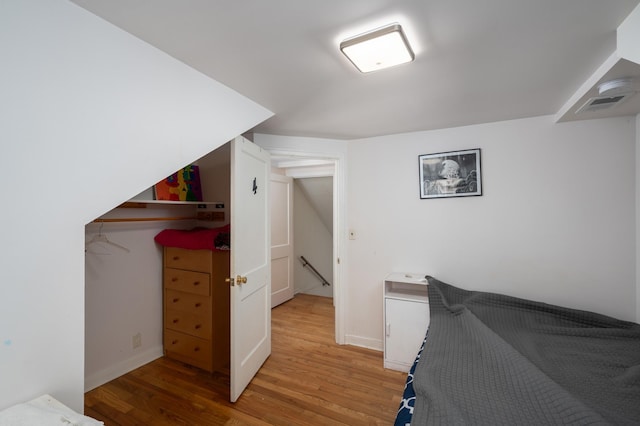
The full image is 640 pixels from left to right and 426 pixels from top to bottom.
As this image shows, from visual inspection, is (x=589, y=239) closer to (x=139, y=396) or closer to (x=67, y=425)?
(x=67, y=425)

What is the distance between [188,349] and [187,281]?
632 millimetres

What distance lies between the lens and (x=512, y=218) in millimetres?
2258

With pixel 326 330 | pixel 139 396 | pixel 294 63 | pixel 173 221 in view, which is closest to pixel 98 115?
→ pixel 294 63

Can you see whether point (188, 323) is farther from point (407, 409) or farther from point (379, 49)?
point (379, 49)

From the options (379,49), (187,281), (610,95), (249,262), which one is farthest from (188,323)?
(610,95)

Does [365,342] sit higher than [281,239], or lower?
lower

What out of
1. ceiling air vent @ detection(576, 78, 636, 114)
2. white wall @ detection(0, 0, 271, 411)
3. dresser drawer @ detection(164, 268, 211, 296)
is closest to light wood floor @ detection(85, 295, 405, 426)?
dresser drawer @ detection(164, 268, 211, 296)

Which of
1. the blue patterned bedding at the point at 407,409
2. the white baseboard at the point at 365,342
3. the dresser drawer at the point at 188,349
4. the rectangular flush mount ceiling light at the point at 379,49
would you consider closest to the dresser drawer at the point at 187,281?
the dresser drawer at the point at 188,349

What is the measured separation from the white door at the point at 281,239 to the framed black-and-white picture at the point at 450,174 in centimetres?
218

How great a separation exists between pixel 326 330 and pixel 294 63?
9.35 feet

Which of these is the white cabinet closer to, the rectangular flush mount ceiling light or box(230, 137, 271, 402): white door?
box(230, 137, 271, 402): white door

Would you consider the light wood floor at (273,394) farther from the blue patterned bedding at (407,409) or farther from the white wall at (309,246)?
the white wall at (309,246)

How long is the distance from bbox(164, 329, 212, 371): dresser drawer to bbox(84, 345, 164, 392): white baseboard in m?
0.11

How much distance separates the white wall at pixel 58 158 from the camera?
843 mm
